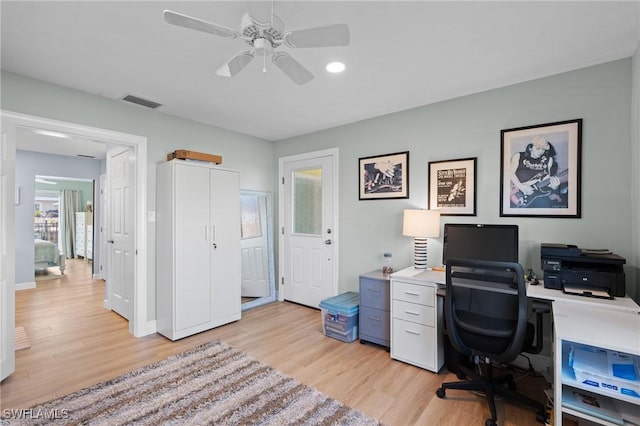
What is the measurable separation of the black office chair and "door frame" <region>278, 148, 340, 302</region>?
6.40ft

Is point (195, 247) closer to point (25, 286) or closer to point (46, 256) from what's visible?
point (25, 286)

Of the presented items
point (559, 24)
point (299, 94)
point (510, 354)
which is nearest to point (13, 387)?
point (299, 94)

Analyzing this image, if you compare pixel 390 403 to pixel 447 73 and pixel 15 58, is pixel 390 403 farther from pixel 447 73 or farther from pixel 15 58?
pixel 15 58

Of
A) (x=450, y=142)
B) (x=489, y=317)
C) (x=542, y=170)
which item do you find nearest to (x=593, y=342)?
(x=489, y=317)

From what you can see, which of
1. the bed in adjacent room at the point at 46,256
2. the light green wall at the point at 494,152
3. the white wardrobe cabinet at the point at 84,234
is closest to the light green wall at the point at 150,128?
the light green wall at the point at 494,152

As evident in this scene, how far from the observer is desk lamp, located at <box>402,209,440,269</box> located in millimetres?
2899

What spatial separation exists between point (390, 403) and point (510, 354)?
86 centimetres

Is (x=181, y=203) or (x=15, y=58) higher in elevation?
(x=15, y=58)

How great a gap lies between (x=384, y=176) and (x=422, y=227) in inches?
34.7

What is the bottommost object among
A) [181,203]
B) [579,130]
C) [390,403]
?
[390,403]

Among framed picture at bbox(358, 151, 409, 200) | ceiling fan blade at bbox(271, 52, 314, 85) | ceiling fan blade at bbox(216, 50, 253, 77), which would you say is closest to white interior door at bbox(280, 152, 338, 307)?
framed picture at bbox(358, 151, 409, 200)

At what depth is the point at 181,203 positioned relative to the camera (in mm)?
3207

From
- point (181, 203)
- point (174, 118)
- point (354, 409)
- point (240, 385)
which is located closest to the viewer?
point (354, 409)

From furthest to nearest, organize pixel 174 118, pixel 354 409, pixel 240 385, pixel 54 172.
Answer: pixel 54 172 < pixel 174 118 < pixel 240 385 < pixel 354 409
